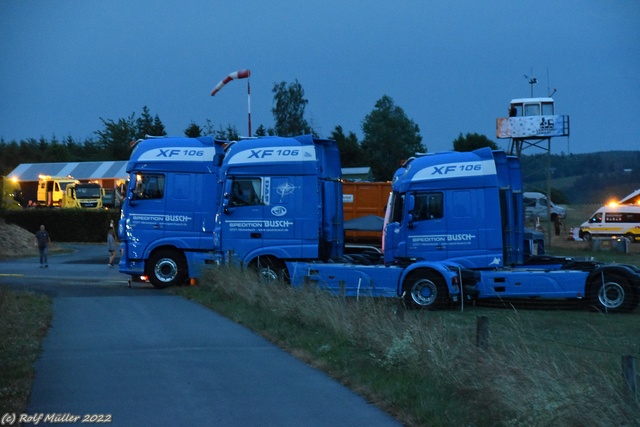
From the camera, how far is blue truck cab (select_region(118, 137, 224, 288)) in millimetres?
23594

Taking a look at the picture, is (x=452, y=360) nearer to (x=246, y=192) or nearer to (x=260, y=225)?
(x=260, y=225)

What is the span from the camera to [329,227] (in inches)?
869

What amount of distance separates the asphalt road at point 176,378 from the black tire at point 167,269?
226 inches

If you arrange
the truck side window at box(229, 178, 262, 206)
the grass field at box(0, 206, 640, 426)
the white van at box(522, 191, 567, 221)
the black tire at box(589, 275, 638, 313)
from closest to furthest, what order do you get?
the grass field at box(0, 206, 640, 426) → the black tire at box(589, 275, 638, 313) → the truck side window at box(229, 178, 262, 206) → the white van at box(522, 191, 567, 221)

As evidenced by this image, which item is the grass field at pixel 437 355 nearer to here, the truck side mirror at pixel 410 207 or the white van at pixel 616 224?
the truck side mirror at pixel 410 207

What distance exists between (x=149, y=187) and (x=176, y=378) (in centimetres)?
1378

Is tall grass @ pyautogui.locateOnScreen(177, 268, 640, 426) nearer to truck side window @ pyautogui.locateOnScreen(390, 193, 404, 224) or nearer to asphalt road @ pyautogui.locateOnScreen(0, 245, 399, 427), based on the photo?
asphalt road @ pyautogui.locateOnScreen(0, 245, 399, 427)

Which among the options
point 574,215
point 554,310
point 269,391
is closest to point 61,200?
point 574,215

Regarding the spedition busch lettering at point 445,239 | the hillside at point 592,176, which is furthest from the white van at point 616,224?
the hillside at point 592,176

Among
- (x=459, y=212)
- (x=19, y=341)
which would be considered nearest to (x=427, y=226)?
(x=459, y=212)

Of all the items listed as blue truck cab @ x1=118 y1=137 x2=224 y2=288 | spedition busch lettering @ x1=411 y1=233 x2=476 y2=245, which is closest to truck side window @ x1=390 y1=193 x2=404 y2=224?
spedition busch lettering @ x1=411 y1=233 x2=476 y2=245

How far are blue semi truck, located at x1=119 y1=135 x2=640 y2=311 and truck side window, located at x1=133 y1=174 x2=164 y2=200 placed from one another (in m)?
0.03

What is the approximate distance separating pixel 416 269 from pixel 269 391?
9.29 m

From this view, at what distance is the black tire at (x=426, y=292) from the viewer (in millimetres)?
18386
